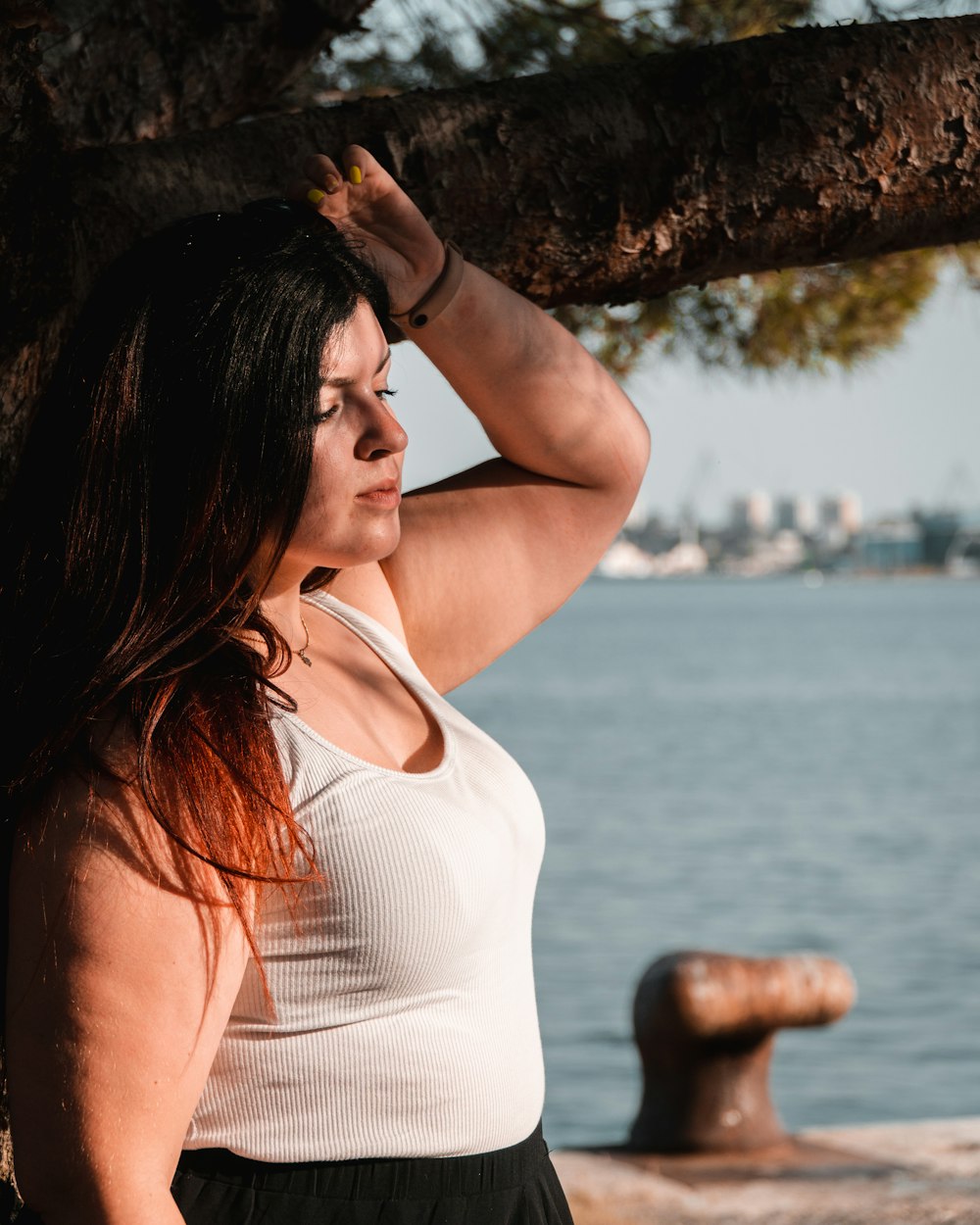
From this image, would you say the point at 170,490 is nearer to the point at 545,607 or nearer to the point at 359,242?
the point at 359,242

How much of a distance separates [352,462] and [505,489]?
1.27 ft

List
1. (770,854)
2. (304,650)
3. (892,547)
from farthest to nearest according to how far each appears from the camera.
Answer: (892,547), (770,854), (304,650)

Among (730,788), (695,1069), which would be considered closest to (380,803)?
(695,1069)

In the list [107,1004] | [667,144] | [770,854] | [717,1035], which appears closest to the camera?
[107,1004]

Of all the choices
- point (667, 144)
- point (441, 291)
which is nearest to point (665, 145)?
point (667, 144)

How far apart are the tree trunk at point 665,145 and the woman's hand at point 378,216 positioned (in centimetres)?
15

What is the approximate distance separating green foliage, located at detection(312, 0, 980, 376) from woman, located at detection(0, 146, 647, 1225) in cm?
129

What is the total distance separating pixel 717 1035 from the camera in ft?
15.7

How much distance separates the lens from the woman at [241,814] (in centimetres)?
121

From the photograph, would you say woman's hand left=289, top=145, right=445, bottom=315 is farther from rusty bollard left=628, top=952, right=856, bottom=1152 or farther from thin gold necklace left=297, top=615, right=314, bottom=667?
rusty bollard left=628, top=952, right=856, bottom=1152

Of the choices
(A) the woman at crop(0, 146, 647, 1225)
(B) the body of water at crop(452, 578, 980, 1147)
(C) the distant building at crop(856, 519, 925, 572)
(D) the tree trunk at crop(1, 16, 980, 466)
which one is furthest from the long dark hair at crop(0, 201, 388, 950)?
(C) the distant building at crop(856, 519, 925, 572)

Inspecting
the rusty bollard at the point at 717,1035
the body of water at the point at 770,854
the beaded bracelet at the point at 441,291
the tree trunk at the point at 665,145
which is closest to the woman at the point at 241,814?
the beaded bracelet at the point at 441,291

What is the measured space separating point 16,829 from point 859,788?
2816 cm

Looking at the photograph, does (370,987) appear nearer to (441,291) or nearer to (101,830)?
(101,830)
